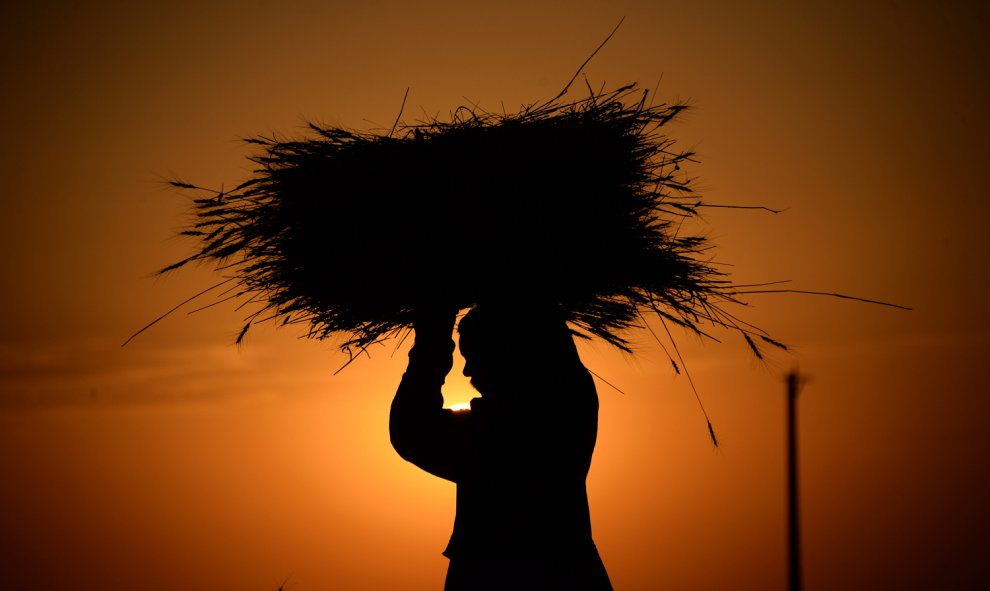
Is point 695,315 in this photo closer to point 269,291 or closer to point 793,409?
point 269,291

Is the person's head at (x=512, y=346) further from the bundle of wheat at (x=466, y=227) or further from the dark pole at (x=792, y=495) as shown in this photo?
the dark pole at (x=792, y=495)

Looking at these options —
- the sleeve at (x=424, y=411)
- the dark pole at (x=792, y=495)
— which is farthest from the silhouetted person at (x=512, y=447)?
the dark pole at (x=792, y=495)

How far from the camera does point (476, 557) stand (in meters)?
2.21

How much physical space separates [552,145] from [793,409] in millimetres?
11610

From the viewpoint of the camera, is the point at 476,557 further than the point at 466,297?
Answer: No

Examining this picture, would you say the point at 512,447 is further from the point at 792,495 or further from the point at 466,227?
the point at 792,495

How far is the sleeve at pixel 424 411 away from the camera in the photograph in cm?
229

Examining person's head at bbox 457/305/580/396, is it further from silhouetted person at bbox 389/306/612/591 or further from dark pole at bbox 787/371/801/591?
dark pole at bbox 787/371/801/591

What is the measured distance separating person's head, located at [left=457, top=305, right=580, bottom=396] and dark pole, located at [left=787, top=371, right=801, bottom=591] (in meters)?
11.6

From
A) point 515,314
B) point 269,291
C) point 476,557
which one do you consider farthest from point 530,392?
point 269,291

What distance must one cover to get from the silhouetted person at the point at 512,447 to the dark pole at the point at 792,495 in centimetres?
1160

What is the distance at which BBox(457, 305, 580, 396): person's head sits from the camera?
7.43ft

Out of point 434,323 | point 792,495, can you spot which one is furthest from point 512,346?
point 792,495

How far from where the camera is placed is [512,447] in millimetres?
2271
